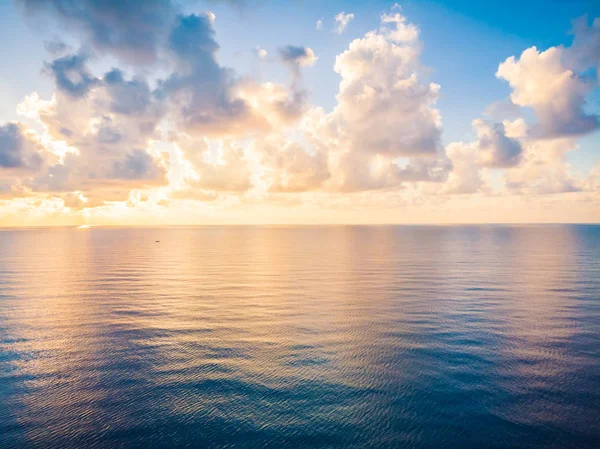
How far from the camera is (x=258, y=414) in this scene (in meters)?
23.2

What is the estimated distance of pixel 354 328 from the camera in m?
41.3

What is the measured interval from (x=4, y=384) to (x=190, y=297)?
30.8 metres

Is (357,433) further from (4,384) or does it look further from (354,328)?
(4,384)

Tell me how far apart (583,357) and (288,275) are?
56.0 m

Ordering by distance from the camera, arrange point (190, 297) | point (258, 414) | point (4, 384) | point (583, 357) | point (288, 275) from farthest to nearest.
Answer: point (288, 275) → point (190, 297) → point (583, 357) → point (4, 384) → point (258, 414)

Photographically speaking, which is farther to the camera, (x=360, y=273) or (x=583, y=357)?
(x=360, y=273)

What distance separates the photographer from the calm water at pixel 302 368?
71.3ft

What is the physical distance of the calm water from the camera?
21.7 meters

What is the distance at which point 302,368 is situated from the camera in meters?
29.8

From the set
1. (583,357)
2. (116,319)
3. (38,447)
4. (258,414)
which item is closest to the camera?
(38,447)

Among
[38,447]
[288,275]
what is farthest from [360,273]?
[38,447]

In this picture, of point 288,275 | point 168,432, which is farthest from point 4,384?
point 288,275

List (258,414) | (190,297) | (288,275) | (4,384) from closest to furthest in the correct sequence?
(258,414)
(4,384)
(190,297)
(288,275)

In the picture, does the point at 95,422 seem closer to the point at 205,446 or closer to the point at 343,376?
the point at 205,446
